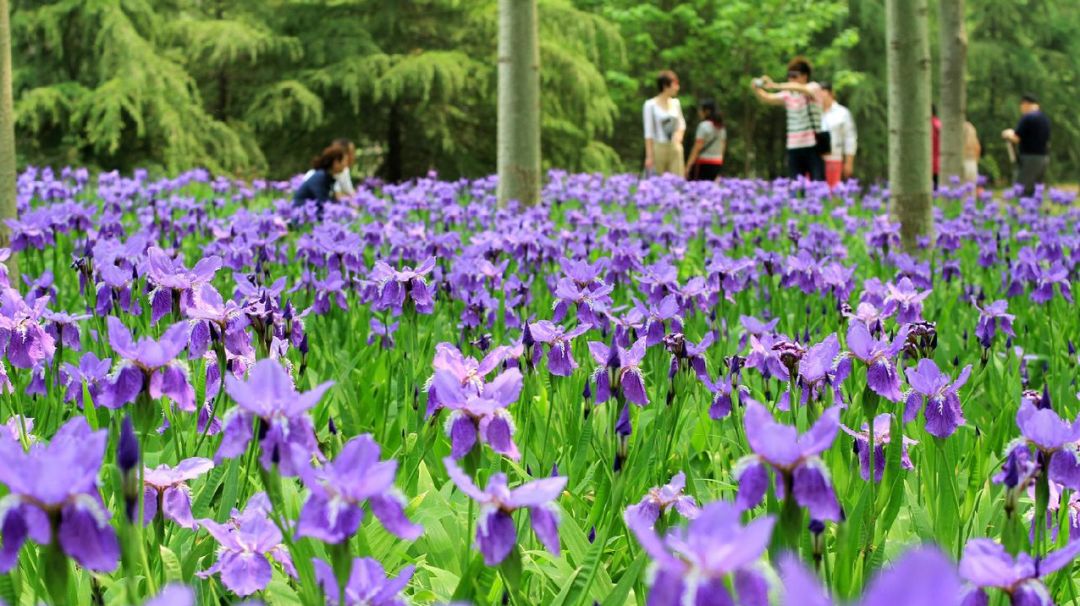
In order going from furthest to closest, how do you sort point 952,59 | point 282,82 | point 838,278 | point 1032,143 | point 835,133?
point 282,82 → point 1032,143 → point 835,133 → point 952,59 → point 838,278

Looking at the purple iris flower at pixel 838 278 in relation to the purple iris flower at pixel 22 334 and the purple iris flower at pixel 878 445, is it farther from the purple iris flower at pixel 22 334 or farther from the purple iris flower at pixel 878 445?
the purple iris flower at pixel 22 334

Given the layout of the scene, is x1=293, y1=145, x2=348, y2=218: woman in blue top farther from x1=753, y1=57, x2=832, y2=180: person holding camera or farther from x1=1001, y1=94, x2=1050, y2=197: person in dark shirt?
x1=1001, y1=94, x2=1050, y2=197: person in dark shirt

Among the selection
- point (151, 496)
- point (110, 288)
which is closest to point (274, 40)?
point (110, 288)

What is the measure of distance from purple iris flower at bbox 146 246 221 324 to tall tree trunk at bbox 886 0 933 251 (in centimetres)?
416

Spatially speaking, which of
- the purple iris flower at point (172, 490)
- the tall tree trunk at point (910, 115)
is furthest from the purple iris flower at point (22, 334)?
the tall tree trunk at point (910, 115)

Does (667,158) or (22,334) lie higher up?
(22,334)

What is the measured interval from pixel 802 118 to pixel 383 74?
17.6 feet

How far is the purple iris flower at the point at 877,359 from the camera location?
1.84 m

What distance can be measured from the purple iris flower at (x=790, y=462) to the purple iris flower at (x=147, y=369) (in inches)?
32.1

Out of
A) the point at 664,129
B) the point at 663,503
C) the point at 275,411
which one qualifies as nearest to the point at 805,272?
the point at 663,503

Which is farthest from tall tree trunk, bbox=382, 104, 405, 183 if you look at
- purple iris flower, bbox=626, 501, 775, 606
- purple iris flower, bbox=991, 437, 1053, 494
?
purple iris flower, bbox=626, 501, 775, 606

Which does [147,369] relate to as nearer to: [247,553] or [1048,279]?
[247,553]

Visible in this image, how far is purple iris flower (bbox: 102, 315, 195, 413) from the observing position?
1.47 meters

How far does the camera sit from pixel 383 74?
42.8 feet
